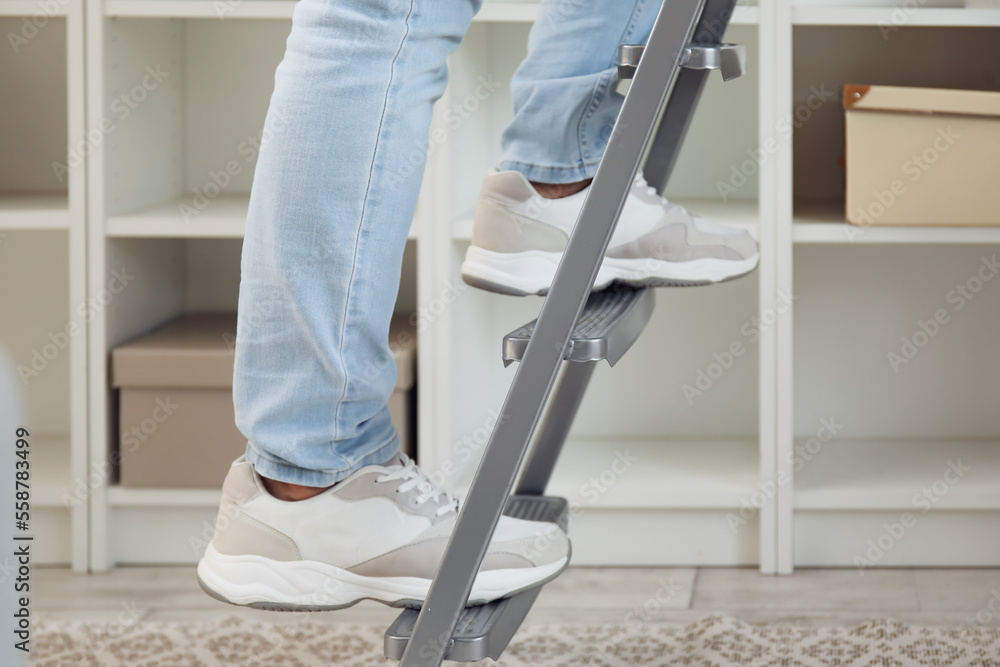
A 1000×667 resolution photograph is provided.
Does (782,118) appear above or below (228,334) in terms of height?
above

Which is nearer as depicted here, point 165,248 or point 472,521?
point 472,521

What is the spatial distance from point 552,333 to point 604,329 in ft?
0.21

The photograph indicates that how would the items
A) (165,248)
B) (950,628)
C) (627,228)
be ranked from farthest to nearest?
(165,248) → (950,628) → (627,228)

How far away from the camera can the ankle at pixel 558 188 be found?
86cm

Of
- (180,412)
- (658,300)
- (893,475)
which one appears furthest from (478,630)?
→ (658,300)

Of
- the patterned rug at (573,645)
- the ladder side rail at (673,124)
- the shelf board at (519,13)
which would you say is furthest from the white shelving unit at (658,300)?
the ladder side rail at (673,124)

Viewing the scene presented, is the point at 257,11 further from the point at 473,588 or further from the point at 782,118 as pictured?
the point at 473,588

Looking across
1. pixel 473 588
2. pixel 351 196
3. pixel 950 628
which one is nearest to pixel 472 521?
pixel 473 588

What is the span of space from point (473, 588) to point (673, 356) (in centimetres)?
114

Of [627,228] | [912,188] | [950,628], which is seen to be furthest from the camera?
[912,188]

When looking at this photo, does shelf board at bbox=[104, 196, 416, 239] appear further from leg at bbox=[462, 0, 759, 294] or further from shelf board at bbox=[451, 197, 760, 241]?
leg at bbox=[462, 0, 759, 294]

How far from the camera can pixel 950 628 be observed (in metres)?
1.25

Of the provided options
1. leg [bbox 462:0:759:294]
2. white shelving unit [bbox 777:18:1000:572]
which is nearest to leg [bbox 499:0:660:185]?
leg [bbox 462:0:759:294]

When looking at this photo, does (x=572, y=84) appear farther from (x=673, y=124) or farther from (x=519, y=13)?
(x=519, y=13)
